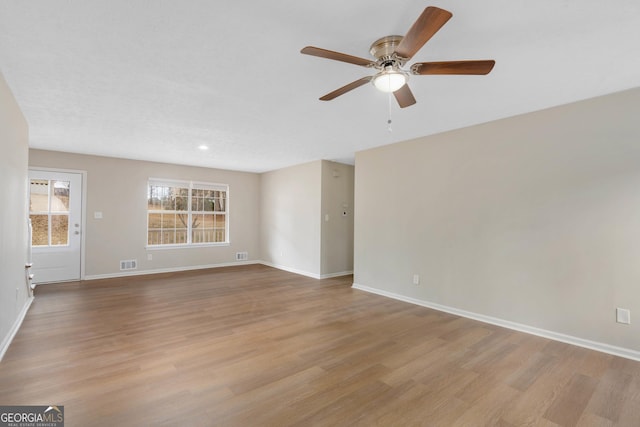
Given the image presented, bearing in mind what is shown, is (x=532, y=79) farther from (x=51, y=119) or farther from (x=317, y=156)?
(x=51, y=119)

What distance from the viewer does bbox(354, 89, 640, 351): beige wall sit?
2693mm

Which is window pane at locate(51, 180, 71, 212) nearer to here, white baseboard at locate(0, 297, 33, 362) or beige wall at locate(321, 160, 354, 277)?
white baseboard at locate(0, 297, 33, 362)

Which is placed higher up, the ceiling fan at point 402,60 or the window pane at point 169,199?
the ceiling fan at point 402,60

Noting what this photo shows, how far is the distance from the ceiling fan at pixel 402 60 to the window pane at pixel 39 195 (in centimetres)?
577

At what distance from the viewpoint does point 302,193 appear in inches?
247

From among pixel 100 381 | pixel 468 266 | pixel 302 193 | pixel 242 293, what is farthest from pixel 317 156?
pixel 100 381

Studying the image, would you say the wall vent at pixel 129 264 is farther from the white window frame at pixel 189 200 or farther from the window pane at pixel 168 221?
the window pane at pixel 168 221

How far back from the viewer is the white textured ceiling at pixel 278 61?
1681 millimetres

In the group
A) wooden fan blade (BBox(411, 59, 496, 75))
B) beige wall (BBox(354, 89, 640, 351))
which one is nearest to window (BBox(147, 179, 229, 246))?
beige wall (BBox(354, 89, 640, 351))

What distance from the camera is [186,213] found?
6719mm

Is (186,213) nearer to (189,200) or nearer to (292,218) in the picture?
(189,200)

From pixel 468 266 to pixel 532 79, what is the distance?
2.16 meters

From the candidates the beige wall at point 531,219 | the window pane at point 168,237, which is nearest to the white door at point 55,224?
the window pane at point 168,237
